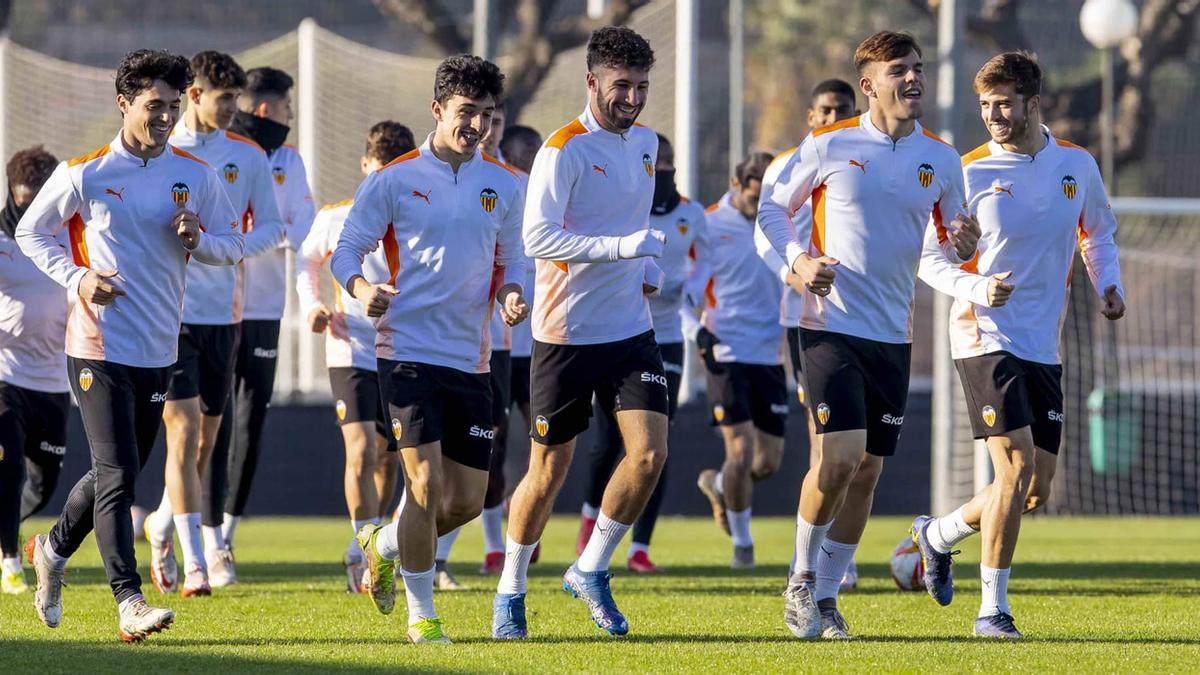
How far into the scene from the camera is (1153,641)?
24.7ft

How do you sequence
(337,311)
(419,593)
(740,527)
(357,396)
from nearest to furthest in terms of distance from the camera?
(419,593) < (357,396) < (337,311) < (740,527)

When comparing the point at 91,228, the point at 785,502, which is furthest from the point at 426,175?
the point at 785,502

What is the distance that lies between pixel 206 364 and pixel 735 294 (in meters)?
3.54

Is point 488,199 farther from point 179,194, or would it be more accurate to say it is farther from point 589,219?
point 179,194

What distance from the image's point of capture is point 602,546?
7680 millimetres

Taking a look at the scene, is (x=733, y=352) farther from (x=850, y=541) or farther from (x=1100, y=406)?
(x=1100, y=406)

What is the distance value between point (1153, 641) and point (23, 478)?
5507mm

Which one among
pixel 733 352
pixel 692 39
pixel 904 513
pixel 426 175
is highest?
pixel 692 39

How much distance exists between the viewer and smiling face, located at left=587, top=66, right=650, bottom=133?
295 inches

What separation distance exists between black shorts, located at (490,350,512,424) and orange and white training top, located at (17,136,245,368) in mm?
2663

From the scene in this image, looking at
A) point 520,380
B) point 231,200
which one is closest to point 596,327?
point 231,200

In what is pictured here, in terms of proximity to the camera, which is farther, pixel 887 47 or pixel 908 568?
pixel 908 568

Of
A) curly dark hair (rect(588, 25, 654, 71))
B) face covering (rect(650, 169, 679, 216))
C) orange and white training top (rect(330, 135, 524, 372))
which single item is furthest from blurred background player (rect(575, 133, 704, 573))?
orange and white training top (rect(330, 135, 524, 372))

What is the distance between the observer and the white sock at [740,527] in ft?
38.3
